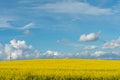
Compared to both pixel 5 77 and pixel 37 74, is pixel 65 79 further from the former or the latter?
pixel 5 77

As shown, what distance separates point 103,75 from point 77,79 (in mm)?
2040

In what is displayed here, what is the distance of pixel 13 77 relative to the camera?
70.5 feet

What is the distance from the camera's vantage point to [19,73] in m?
22.2

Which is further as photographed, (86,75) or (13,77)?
(86,75)

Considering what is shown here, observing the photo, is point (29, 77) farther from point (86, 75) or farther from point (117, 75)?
point (117, 75)

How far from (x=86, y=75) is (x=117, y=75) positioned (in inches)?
99.9

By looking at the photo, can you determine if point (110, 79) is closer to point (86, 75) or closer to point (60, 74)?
point (86, 75)

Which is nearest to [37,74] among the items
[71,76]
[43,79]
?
[43,79]

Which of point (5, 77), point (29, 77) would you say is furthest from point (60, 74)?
point (5, 77)

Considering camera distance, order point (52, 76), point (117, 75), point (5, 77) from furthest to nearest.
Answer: point (117, 75) → point (52, 76) → point (5, 77)

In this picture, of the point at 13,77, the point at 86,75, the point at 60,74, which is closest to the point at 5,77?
the point at 13,77

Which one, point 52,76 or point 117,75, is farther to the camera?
point 117,75

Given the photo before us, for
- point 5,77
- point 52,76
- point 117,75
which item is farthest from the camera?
point 117,75

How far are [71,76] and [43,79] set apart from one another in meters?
1.98
